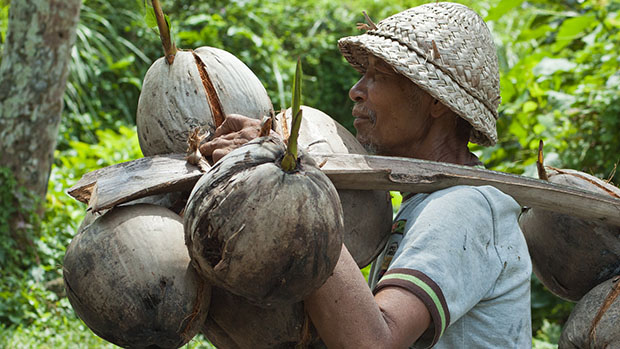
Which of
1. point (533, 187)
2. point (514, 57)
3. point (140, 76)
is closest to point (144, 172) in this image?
point (533, 187)

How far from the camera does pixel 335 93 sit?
8.59 m

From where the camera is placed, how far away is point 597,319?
2.10 m

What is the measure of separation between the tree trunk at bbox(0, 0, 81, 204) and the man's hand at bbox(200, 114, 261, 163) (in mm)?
3830

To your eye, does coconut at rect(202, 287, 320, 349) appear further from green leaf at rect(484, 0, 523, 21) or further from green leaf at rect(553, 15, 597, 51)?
green leaf at rect(553, 15, 597, 51)

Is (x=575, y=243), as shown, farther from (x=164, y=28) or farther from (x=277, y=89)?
(x=277, y=89)

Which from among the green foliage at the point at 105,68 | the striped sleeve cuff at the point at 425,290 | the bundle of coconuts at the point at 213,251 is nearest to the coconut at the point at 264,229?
the bundle of coconuts at the point at 213,251

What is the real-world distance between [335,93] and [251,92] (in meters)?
6.76

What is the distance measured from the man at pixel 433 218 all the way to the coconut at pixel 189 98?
0.13 m

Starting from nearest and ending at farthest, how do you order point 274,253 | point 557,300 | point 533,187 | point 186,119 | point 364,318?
1. point 274,253
2. point 364,318
3. point 186,119
4. point 533,187
5. point 557,300

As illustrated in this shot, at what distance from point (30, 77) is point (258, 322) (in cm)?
414

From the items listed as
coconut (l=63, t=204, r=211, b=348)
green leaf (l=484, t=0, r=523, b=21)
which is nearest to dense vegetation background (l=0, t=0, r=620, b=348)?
green leaf (l=484, t=0, r=523, b=21)

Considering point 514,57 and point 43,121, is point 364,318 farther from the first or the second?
point 514,57

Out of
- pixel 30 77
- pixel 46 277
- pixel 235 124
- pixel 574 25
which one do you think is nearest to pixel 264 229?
pixel 235 124

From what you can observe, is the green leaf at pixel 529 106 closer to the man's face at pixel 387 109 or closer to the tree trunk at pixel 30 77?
the man's face at pixel 387 109
